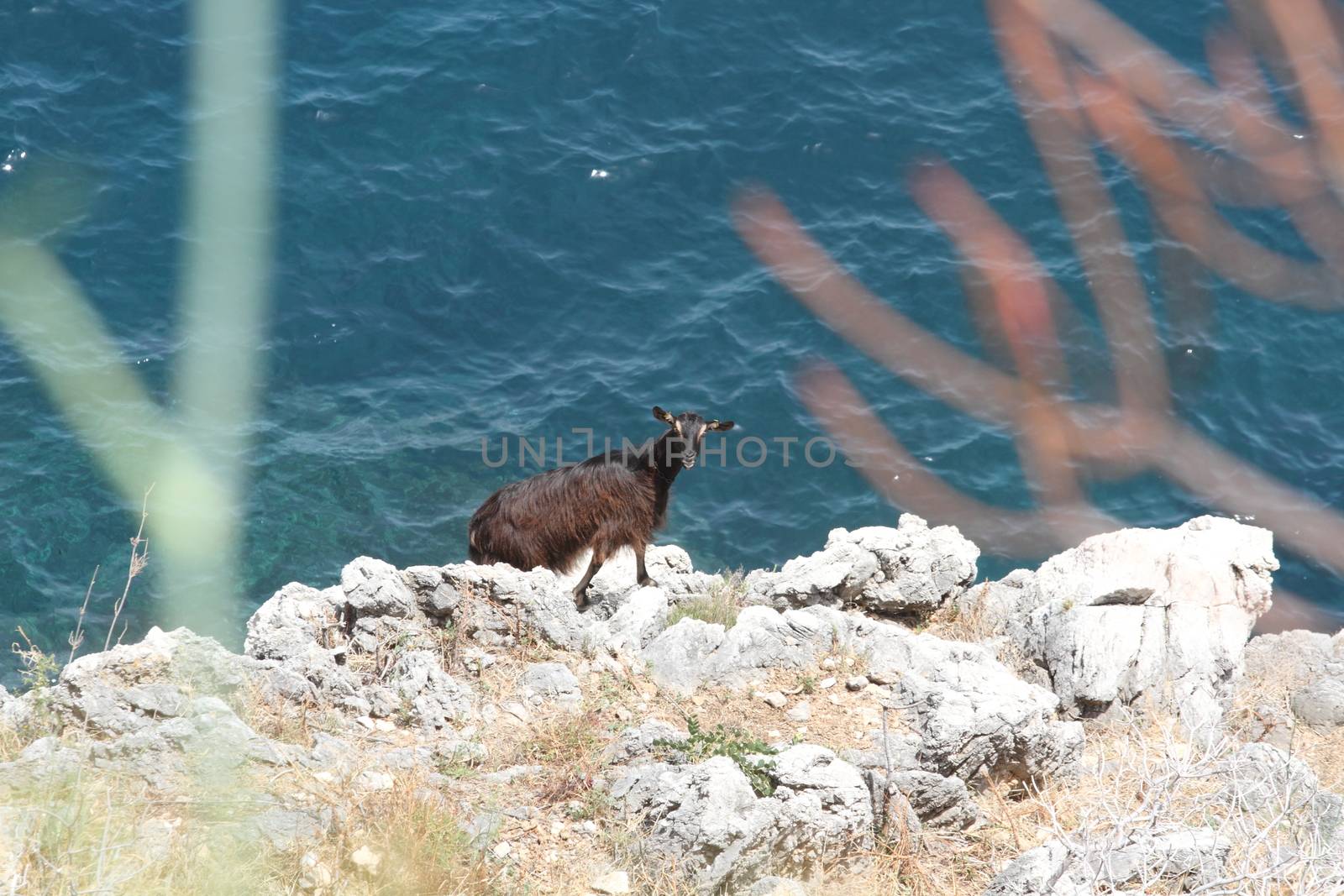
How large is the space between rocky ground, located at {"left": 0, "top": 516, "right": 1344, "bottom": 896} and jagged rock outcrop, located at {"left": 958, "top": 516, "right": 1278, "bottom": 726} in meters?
0.03

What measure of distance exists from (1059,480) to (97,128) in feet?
52.7

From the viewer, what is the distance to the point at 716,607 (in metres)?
11.8

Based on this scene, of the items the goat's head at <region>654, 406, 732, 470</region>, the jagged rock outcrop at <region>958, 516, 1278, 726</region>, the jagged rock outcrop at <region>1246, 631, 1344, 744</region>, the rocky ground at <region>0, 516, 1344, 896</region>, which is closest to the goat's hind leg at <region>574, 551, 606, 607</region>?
the rocky ground at <region>0, 516, 1344, 896</region>

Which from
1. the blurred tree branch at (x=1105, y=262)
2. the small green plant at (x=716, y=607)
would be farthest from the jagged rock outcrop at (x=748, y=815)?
the blurred tree branch at (x=1105, y=262)

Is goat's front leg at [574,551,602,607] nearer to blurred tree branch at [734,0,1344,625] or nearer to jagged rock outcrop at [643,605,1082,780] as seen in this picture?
jagged rock outcrop at [643,605,1082,780]

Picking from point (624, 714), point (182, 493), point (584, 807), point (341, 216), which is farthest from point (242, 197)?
point (584, 807)

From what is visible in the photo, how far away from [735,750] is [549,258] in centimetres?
1350

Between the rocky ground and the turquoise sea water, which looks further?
the turquoise sea water

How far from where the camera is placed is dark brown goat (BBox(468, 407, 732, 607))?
12.9m

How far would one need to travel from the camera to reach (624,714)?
9219 mm

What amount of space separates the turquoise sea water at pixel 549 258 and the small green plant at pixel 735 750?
8.57 metres

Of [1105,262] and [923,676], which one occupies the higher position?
[923,676]

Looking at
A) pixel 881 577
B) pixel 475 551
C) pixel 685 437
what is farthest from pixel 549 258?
pixel 881 577

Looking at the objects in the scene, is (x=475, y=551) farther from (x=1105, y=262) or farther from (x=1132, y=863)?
(x=1105, y=262)
